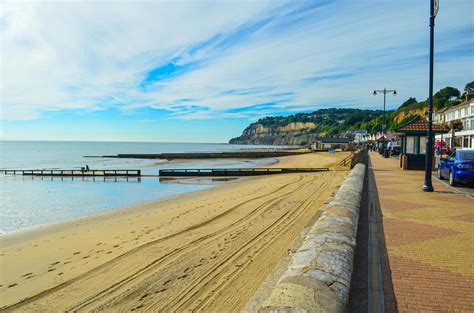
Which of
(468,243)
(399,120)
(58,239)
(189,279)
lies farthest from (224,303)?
(399,120)

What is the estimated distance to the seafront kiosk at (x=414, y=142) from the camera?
1952 centimetres

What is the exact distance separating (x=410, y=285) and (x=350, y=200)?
2967 millimetres

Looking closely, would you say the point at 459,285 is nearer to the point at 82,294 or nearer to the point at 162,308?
the point at 162,308

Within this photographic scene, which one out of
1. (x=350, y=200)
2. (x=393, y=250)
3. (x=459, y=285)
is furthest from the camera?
(x=350, y=200)

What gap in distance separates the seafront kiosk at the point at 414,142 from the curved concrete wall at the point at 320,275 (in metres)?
17.2

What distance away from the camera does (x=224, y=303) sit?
466cm

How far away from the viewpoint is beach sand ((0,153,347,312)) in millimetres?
5230

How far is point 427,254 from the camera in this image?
5047 mm

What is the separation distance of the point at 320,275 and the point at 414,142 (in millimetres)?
20088

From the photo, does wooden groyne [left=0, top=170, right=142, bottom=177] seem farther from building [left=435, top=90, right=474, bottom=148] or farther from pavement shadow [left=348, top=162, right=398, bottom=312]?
building [left=435, top=90, right=474, bottom=148]

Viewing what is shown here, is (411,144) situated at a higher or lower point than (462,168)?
higher

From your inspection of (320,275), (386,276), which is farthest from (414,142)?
→ (320,275)

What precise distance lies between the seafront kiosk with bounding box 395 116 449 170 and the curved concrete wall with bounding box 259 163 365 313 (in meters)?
17.2

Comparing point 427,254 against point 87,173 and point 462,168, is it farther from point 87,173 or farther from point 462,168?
point 87,173
